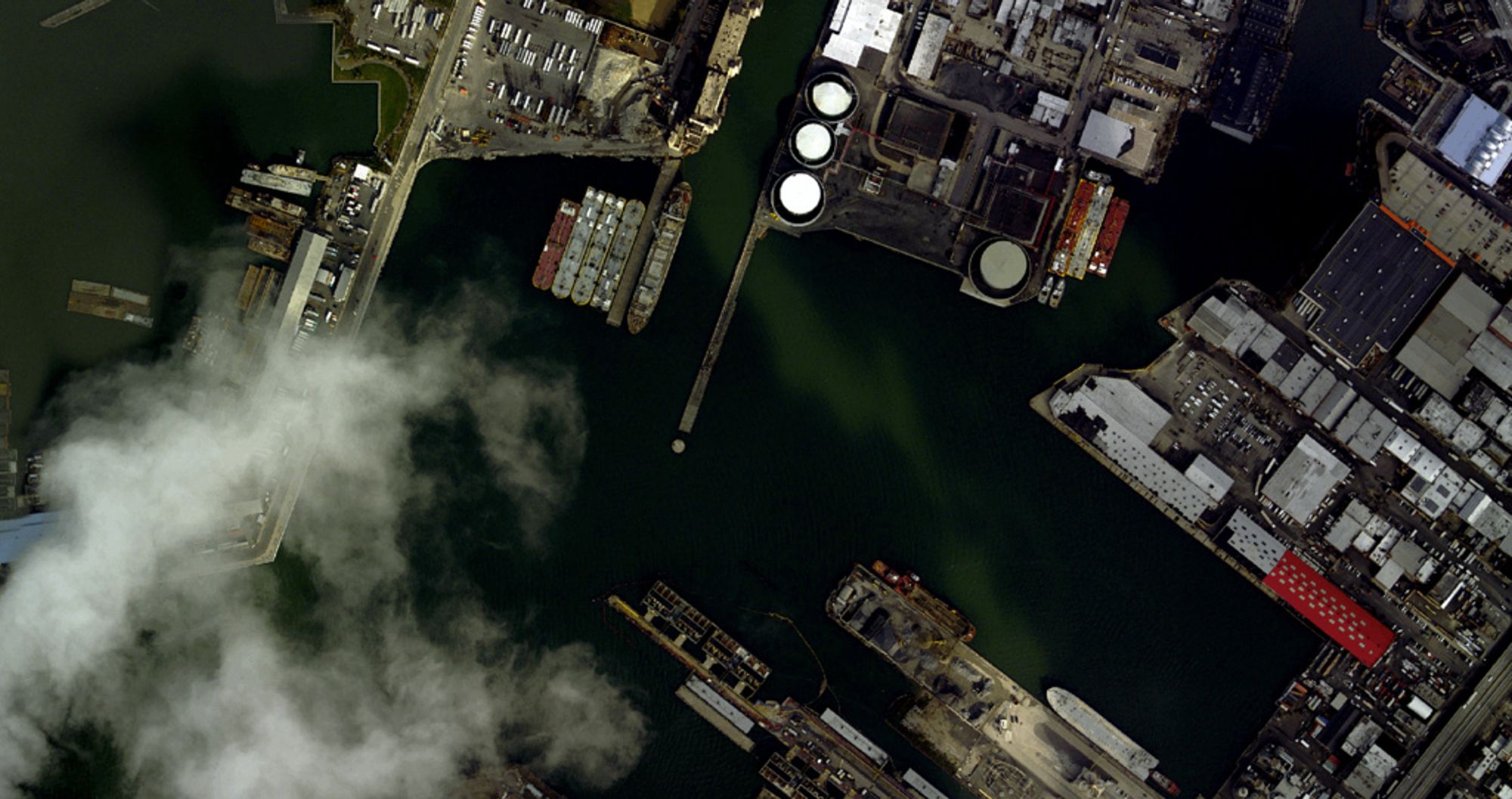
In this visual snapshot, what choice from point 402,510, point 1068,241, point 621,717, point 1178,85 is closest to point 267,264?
point 402,510

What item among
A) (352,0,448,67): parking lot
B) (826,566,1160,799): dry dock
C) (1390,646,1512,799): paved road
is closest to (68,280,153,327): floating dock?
(352,0,448,67): parking lot

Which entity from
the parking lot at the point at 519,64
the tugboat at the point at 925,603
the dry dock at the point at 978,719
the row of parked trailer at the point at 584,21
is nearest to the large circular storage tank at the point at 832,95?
the row of parked trailer at the point at 584,21

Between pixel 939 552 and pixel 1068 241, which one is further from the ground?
pixel 1068 241

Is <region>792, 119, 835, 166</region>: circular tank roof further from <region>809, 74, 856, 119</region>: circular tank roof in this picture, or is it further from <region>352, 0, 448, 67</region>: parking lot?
<region>352, 0, 448, 67</region>: parking lot

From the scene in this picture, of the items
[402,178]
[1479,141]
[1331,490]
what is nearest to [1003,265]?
[1331,490]

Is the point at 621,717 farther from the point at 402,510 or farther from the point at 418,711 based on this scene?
the point at 402,510

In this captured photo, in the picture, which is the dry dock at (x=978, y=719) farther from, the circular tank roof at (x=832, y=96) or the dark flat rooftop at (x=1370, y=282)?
the dark flat rooftop at (x=1370, y=282)
